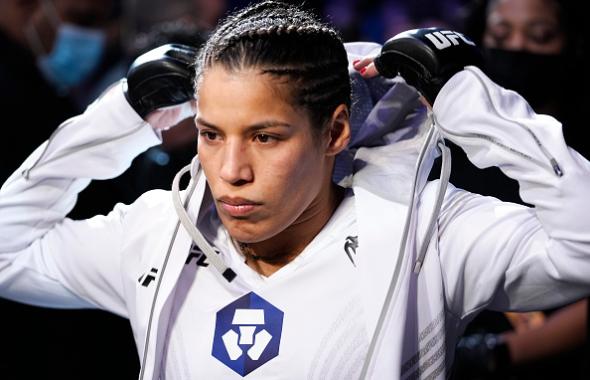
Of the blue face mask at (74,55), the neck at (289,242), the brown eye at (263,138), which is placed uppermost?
the brown eye at (263,138)

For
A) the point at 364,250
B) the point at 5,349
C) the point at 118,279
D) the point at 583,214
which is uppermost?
the point at 583,214

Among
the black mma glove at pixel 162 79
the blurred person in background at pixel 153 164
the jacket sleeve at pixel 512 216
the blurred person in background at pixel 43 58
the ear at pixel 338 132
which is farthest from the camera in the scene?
the blurred person in background at pixel 43 58

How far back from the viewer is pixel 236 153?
180 cm

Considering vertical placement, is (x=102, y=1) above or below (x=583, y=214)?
below

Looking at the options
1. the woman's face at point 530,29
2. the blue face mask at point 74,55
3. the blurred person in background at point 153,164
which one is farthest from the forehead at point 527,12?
the blue face mask at point 74,55

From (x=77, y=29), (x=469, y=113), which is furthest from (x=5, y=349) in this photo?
(x=77, y=29)

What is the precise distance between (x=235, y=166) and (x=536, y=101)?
1.59 m

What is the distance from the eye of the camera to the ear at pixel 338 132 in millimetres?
1943

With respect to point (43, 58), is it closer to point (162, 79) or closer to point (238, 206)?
point (162, 79)

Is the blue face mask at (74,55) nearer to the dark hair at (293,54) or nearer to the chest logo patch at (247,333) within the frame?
the dark hair at (293,54)

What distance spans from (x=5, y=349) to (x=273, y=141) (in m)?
1.41

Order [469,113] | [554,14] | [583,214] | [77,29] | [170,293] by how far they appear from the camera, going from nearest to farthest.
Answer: [583,214], [469,113], [170,293], [554,14], [77,29]

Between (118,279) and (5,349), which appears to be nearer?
(118,279)

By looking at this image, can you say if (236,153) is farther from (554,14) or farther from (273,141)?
(554,14)
